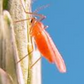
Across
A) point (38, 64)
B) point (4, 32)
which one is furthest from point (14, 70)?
point (38, 64)

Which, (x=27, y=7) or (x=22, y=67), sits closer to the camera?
(x=22, y=67)

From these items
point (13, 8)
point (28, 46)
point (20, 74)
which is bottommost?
point (20, 74)

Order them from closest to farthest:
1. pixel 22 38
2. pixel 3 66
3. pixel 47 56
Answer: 1. pixel 3 66
2. pixel 22 38
3. pixel 47 56

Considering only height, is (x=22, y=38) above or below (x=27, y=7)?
below

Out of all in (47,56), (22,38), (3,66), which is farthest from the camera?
(47,56)

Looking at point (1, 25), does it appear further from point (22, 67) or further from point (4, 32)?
point (22, 67)
